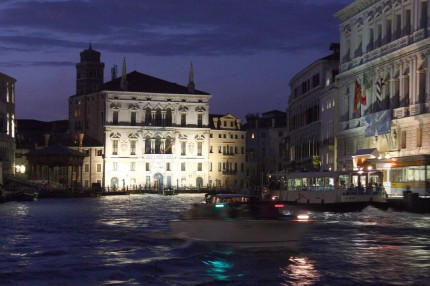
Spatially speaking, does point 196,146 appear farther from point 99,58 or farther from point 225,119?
point 99,58

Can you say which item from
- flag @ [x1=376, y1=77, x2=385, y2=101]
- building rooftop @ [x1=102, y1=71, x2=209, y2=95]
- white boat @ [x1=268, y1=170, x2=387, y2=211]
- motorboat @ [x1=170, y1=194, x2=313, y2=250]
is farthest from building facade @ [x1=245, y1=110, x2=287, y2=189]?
motorboat @ [x1=170, y1=194, x2=313, y2=250]

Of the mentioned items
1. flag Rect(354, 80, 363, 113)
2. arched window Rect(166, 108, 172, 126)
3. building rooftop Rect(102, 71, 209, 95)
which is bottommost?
flag Rect(354, 80, 363, 113)

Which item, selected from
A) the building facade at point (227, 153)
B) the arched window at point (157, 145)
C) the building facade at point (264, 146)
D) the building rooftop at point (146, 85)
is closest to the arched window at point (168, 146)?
the arched window at point (157, 145)

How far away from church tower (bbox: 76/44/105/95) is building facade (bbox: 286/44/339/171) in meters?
71.7

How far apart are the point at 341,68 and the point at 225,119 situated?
3021 inches

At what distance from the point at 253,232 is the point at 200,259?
2.36m

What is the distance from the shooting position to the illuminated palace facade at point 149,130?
133500 mm

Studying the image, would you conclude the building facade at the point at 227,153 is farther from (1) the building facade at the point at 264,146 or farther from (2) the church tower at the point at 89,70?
(2) the church tower at the point at 89,70

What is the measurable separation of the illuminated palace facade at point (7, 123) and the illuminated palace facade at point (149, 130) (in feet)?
91.9

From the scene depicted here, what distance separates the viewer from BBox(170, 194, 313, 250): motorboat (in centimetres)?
2644

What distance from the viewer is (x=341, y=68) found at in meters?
72.0

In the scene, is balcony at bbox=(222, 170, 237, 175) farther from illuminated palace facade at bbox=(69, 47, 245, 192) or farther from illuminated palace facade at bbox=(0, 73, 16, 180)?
illuminated palace facade at bbox=(0, 73, 16, 180)

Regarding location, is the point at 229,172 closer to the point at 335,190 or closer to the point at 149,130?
the point at 149,130

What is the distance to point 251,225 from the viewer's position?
87.6 feet
